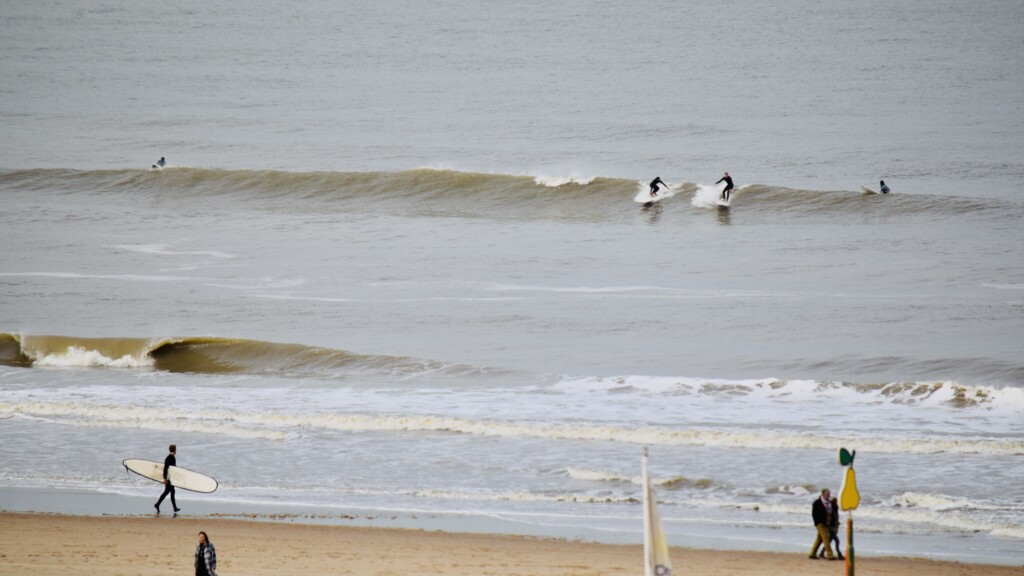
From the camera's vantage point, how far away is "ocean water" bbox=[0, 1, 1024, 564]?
50.9 feet

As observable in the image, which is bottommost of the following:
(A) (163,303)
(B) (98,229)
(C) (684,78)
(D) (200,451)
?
(D) (200,451)

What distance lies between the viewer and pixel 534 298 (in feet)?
90.7

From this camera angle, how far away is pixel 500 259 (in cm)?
3250

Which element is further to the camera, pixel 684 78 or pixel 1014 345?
pixel 684 78

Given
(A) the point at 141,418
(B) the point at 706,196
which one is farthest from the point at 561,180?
(A) the point at 141,418

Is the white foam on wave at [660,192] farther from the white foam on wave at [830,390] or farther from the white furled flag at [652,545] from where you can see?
the white furled flag at [652,545]

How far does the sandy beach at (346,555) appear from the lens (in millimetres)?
11680

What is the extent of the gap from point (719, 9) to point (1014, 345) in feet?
239

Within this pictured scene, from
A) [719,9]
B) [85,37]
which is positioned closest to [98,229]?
[85,37]

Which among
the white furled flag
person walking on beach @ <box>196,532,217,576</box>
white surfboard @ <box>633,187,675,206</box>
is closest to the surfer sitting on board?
white surfboard @ <box>633,187,675,206</box>

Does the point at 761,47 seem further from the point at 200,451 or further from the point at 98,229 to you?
the point at 200,451

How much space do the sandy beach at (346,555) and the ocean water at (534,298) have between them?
2.08 ft

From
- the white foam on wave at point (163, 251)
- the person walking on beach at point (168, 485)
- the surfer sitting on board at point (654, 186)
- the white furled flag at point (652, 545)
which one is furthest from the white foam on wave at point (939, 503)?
the surfer sitting on board at point (654, 186)

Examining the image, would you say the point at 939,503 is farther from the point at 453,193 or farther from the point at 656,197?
the point at 453,193
